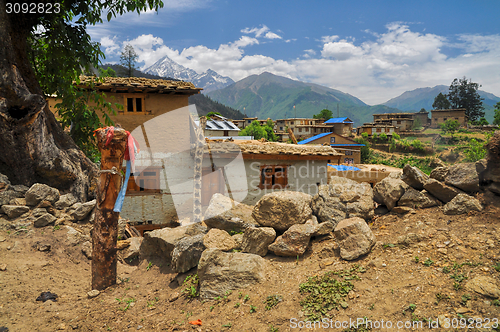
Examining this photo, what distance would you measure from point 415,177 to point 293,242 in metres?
3.37

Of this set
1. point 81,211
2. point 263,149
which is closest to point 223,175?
point 263,149

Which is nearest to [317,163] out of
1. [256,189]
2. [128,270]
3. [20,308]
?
[256,189]

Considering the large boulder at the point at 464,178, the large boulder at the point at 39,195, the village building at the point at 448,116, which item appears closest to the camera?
the large boulder at the point at 464,178

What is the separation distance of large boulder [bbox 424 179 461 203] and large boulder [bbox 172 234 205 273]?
5078 millimetres

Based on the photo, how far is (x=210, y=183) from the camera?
41.4 feet

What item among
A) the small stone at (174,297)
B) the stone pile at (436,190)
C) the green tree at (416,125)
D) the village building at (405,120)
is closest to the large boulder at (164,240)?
the small stone at (174,297)

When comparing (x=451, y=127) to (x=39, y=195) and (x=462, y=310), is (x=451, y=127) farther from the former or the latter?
(x=39, y=195)

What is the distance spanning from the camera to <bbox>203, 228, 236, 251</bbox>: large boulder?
5.35 metres

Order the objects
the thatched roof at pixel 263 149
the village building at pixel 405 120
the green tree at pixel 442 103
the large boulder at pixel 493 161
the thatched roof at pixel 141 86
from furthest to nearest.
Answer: the green tree at pixel 442 103 < the village building at pixel 405 120 < the thatched roof at pixel 141 86 < the thatched roof at pixel 263 149 < the large boulder at pixel 493 161

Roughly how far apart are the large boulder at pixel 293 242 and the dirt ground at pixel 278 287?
17 cm

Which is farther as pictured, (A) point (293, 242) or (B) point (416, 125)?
(B) point (416, 125)

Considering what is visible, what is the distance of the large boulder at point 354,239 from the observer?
15.5 feet

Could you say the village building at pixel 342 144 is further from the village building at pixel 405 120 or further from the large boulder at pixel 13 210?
the large boulder at pixel 13 210

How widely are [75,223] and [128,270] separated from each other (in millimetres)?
1920
